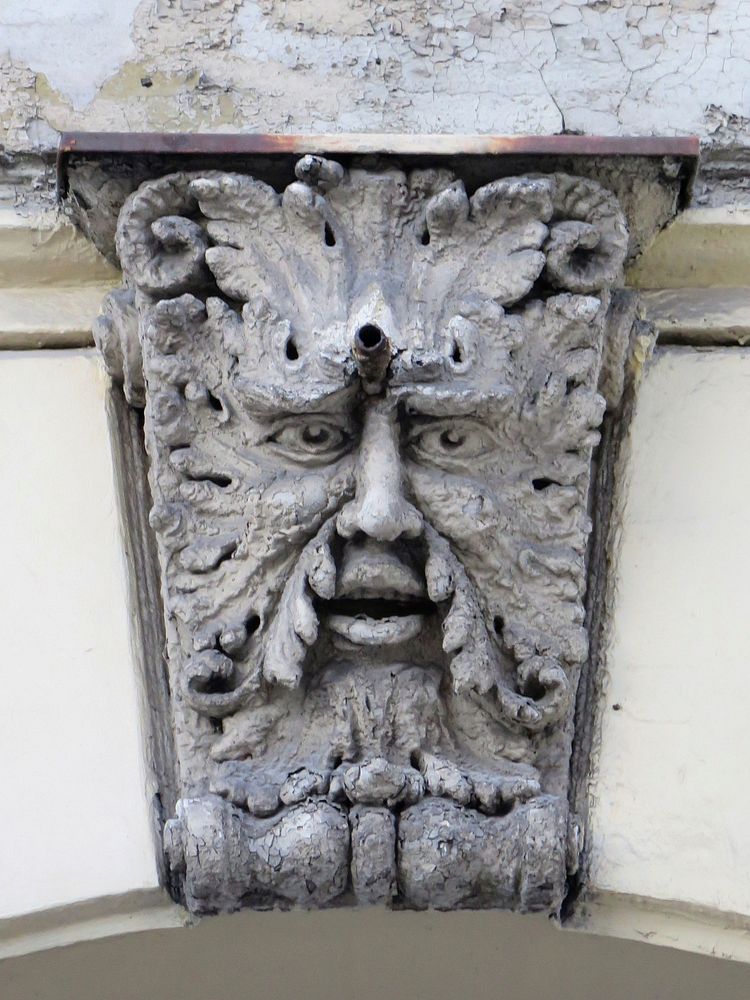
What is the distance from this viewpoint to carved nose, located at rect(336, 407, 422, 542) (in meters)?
1.49

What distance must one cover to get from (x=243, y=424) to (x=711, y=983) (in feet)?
2.60

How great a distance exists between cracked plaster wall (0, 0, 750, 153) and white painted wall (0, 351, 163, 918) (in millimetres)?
324

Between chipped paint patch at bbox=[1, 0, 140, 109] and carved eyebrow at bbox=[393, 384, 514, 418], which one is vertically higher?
chipped paint patch at bbox=[1, 0, 140, 109]

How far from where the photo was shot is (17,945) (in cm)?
158

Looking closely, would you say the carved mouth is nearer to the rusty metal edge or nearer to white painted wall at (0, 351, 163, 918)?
white painted wall at (0, 351, 163, 918)

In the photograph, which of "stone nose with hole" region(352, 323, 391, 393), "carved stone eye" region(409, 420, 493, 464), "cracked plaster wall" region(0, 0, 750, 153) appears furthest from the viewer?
"cracked plaster wall" region(0, 0, 750, 153)

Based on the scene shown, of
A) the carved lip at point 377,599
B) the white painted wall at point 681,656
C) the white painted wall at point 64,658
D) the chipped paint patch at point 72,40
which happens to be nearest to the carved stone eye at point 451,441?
the carved lip at point 377,599

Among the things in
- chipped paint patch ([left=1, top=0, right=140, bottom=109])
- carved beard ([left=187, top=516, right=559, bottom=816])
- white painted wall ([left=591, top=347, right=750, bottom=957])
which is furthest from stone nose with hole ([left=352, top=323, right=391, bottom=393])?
chipped paint patch ([left=1, top=0, right=140, bottom=109])

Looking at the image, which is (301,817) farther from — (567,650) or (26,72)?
(26,72)

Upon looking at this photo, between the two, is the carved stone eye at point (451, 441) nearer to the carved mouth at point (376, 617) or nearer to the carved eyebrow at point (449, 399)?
the carved eyebrow at point (449, 399)

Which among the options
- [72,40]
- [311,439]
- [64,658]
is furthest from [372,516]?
[72,40]

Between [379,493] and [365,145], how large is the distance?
1.23ft

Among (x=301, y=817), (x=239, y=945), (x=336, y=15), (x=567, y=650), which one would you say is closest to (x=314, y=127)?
(x=336, y=15)

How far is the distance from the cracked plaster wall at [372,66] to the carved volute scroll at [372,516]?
0.76 feet
